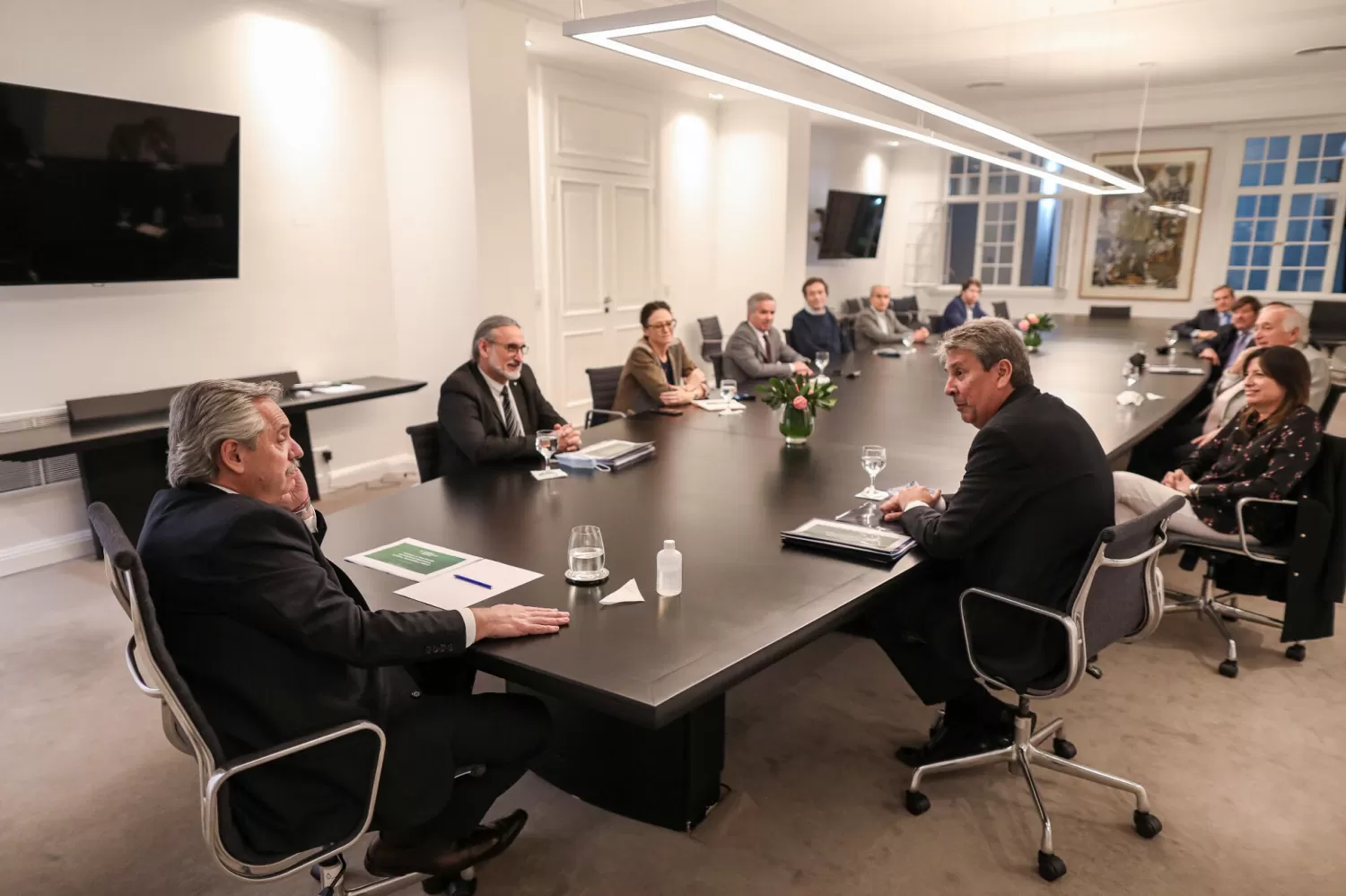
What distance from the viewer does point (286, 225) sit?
5133mm

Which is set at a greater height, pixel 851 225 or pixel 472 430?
pixel 851 225

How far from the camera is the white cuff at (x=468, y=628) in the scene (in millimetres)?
1729

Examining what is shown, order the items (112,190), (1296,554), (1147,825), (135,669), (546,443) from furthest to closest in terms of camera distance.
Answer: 1. (112,190)
2. (1296,554)
3. (546,443)
4. (1147,825)
5. (135,669)

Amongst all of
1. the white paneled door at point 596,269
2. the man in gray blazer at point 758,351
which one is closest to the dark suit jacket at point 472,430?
the man in gray blazer at point 758,351

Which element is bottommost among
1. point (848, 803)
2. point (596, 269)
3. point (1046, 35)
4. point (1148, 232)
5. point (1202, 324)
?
point (848, 803)

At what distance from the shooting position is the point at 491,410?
3.42 metres

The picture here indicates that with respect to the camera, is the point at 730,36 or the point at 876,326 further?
the point at 876,326

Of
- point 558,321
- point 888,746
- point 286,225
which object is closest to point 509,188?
point 286,225

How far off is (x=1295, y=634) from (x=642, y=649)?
8.95 ft

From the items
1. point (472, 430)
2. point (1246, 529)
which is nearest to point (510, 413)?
point (472, 430)

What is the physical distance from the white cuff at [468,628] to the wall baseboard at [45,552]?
3.70m

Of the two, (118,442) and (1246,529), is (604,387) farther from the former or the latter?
(1246,529)

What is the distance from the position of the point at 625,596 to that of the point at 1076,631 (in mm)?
1084

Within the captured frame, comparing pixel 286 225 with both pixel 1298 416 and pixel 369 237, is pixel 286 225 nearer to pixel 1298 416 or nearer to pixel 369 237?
pixel 369 237
